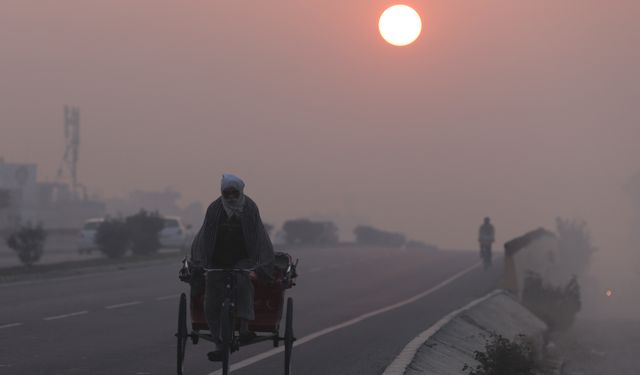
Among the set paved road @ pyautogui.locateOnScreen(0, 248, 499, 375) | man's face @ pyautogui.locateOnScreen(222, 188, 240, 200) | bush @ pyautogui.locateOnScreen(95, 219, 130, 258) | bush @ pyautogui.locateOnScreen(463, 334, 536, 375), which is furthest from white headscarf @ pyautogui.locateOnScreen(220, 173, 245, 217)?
bush @ pyautogui.locateOnScreen(95, 219, 130, 258)

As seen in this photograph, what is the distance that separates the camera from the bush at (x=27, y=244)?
143ft

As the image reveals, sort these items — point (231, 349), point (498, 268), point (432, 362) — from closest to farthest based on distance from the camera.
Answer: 1. point (231, 349)
2. point (432, 362)
3. point (498, 268)

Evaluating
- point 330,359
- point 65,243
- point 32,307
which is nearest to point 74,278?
point 32,307

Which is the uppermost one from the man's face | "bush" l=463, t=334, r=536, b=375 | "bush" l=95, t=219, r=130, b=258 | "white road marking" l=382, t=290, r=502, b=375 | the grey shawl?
the man's face

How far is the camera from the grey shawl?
12.0 metres

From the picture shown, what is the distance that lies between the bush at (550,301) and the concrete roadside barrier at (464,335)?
235 cm

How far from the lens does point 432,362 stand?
14961 millimetres

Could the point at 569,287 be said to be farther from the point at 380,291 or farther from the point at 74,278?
the point at 74,278

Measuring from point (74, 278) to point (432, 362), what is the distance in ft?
70.5

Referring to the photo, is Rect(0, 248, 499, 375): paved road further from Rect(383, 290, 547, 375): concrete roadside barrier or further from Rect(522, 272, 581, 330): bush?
Rect(522, 272, 581, 330): bush

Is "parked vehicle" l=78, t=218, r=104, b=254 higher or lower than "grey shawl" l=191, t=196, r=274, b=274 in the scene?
lower

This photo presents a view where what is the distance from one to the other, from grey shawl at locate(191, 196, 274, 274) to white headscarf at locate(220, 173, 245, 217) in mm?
69

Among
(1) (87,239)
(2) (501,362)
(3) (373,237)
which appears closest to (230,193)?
(2) (501,362)

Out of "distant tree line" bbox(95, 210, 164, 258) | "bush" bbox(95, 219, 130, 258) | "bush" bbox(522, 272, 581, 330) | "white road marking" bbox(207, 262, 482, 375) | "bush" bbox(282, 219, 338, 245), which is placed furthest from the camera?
"bush" bbox(282, 219, 338, 245)
